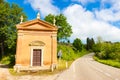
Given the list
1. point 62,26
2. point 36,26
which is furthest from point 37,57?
point 62,26

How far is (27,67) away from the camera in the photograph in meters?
26.9

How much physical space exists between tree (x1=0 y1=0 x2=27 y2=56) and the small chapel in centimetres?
2012

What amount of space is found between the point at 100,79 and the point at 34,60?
13.1 m

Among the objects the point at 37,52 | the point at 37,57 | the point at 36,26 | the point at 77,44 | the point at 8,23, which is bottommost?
the point at 37,57

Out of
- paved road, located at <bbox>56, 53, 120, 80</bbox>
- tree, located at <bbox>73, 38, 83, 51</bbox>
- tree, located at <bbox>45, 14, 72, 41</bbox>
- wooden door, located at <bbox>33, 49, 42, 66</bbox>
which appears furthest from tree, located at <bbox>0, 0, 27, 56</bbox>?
tree, located at <bbox>73, 38, 83, 51</bbox>

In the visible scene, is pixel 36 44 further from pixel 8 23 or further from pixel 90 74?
pixel 8 23

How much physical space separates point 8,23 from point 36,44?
2337 centimetres

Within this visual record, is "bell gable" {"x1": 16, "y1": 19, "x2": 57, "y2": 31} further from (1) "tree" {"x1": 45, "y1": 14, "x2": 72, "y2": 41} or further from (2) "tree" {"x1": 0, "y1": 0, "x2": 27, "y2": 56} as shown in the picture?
(1) "tree" {"x1": 45, "y1": 14, "x2": 72, "y2": 41}

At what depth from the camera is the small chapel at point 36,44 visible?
89.0 ft

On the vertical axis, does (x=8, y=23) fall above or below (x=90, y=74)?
above

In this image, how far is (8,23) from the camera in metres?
48.7

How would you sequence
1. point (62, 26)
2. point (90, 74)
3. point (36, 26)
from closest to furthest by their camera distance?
point (90, 74)
point (36, 26)
point (62, 26)

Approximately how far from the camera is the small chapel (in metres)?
27.1

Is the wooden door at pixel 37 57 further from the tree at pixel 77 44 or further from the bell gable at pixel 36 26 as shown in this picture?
the tree at pixel 77 44
